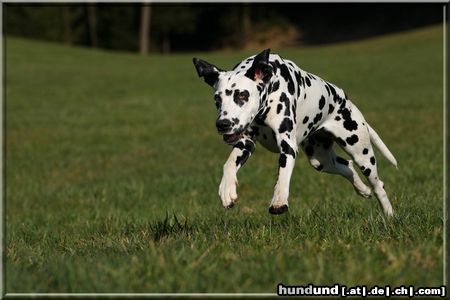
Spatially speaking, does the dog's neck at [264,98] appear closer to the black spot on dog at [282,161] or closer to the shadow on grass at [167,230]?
the black spot on dog at [282,161]

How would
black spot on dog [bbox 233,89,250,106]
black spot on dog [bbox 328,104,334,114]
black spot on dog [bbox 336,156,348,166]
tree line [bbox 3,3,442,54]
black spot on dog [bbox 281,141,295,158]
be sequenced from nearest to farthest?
1. black spot on dog [bbox 233,89,250,106]
2. black spot on dog [bbox 281,141,295,158]
3. black spot on dog [bbox 328,104,334,114]
4. black spot on dog [bbox 336,156,348,166]
5. tree line [bbox 3,3,442,54]

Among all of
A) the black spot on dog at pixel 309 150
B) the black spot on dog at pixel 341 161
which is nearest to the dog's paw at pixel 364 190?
the black spot on dog at pixel 341 161

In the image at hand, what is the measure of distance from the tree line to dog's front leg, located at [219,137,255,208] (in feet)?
210

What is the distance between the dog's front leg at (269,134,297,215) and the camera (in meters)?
5.48

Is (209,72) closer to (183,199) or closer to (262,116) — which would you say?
(262,116)

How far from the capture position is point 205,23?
261 feet

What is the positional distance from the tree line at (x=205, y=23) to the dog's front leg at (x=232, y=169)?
64.1 metres

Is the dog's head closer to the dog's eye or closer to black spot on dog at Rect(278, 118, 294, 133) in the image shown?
the dog's eye

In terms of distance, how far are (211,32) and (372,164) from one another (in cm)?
7345

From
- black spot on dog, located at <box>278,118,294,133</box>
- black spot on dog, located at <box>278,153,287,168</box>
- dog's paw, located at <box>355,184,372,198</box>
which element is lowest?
dog's paw, located at <box>355,184,372,198</box>

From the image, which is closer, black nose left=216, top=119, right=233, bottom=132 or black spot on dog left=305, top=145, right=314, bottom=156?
black nose left=216, top=119, right=233, bottom=132

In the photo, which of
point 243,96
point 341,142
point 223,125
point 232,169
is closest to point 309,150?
point 341,142

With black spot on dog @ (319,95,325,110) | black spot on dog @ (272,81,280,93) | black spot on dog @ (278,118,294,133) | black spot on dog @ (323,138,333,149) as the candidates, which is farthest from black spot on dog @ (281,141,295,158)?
black spot on dog @ (323,138,333,149)

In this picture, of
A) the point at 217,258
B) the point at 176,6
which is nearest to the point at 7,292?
the point at 217,258
